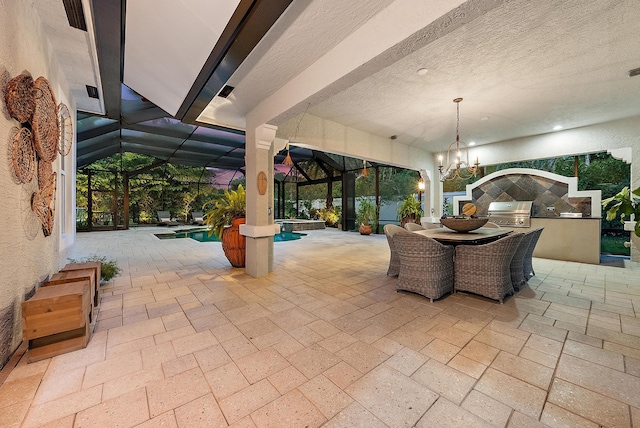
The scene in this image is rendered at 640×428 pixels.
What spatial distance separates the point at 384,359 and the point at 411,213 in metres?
7.09

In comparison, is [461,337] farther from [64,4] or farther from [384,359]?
[64,4]

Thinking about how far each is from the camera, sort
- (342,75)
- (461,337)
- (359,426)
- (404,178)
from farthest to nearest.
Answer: (404,178) → (342,75) → (461,337) → (359,426)

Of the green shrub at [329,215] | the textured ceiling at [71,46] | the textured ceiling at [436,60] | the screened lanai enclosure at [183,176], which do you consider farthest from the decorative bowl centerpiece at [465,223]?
the green shrub at [329,215]

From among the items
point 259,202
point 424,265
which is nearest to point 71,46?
point 259,202

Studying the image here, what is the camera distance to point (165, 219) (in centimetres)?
1287

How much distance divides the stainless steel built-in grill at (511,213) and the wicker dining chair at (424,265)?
13.3 feet

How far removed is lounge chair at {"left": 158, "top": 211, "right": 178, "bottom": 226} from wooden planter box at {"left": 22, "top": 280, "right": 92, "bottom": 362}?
1212cm

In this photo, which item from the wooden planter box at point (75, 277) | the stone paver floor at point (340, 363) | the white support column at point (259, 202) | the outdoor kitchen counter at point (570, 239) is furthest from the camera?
the outdoor kitchen counter at point (570, 239)

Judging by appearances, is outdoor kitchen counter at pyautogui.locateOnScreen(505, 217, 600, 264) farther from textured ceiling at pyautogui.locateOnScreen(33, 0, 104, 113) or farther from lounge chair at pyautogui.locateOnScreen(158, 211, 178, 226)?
lounge chair at pyautogui.locateOnScreen(158, 211, 178, 226)

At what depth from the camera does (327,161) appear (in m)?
11.4

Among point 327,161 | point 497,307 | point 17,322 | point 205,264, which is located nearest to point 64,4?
point 17,322

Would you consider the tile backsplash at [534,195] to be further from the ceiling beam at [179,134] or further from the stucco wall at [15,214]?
the stucco wall at [15,214]

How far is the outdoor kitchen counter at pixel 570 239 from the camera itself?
4945 mm

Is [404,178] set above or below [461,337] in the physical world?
above
